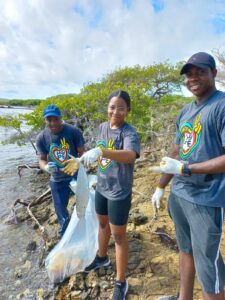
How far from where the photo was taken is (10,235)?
4.71 m

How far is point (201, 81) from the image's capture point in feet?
6.01

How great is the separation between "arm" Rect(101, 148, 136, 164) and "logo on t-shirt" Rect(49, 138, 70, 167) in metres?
1.33

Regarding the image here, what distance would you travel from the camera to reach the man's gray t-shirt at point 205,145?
5.69 feet

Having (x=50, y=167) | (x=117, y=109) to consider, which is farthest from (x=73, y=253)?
(x=117, y=109)

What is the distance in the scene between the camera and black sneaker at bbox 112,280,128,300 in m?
2.46

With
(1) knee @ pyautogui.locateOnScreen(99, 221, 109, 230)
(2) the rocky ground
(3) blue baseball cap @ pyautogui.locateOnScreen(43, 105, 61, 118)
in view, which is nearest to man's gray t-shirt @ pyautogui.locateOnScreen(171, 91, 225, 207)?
(1) knee @ pyautogui.locateOnScreen(99, 221, 109, 230)

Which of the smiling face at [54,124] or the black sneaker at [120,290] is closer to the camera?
the black sneaker at [120,290]

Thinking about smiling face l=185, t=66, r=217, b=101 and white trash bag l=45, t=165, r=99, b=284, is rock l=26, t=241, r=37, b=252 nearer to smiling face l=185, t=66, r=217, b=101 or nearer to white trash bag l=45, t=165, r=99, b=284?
white trash bag l=45, t=165, r=99, b=284

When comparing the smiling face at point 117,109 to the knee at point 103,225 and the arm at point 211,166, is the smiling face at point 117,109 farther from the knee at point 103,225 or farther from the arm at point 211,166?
the knee at point 103,225

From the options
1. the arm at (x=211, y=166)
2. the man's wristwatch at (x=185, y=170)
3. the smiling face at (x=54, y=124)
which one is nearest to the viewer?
the arm at (x=211, y=166)

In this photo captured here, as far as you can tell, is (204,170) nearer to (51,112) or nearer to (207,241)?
(207,241)

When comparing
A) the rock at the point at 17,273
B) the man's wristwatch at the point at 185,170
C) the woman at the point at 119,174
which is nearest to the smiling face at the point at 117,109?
the woman at the point at 119,174

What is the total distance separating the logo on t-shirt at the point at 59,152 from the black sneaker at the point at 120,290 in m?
1.54

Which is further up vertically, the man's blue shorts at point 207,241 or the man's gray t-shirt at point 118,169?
the man's gray t-shirt at point 118,169
